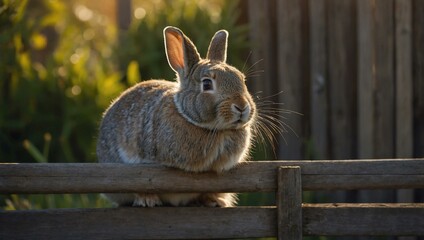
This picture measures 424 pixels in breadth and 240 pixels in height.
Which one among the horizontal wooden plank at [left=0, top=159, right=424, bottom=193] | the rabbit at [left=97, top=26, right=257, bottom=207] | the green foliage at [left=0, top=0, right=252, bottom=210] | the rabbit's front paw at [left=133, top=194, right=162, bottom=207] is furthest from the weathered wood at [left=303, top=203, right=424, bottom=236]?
the green foliage at [left=0, top=0, right=252, bottom=210]

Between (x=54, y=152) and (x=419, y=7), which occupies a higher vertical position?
(x=419, y=7)

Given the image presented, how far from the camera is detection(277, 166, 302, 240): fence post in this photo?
4102 mm

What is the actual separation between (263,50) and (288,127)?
77cm

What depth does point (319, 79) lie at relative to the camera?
625 cm

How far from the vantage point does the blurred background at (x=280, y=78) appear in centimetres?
571

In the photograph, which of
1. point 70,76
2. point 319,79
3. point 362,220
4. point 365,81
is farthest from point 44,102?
point 362,220

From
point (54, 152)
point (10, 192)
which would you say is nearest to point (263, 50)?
point (54, 152)

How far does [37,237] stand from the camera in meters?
4.07

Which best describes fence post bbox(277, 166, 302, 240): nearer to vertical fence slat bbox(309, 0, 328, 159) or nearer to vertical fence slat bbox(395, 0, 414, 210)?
vertical fence slat bbox(395, 0, 414, 210)

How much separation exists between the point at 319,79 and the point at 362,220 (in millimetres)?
2267

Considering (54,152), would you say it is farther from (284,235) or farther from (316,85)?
(284,235)

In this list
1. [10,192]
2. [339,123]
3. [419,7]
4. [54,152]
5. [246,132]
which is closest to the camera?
[10,192]

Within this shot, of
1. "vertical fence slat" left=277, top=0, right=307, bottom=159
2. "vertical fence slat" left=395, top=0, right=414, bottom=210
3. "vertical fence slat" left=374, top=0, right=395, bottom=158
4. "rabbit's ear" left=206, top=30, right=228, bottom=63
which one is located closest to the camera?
"rabbit's ear" left=206, top=30, right=228, bottom=63

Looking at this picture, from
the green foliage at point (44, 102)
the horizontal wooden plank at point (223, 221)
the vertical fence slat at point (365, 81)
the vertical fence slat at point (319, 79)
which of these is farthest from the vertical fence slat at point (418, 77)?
the green foliage at point (44, 102)
